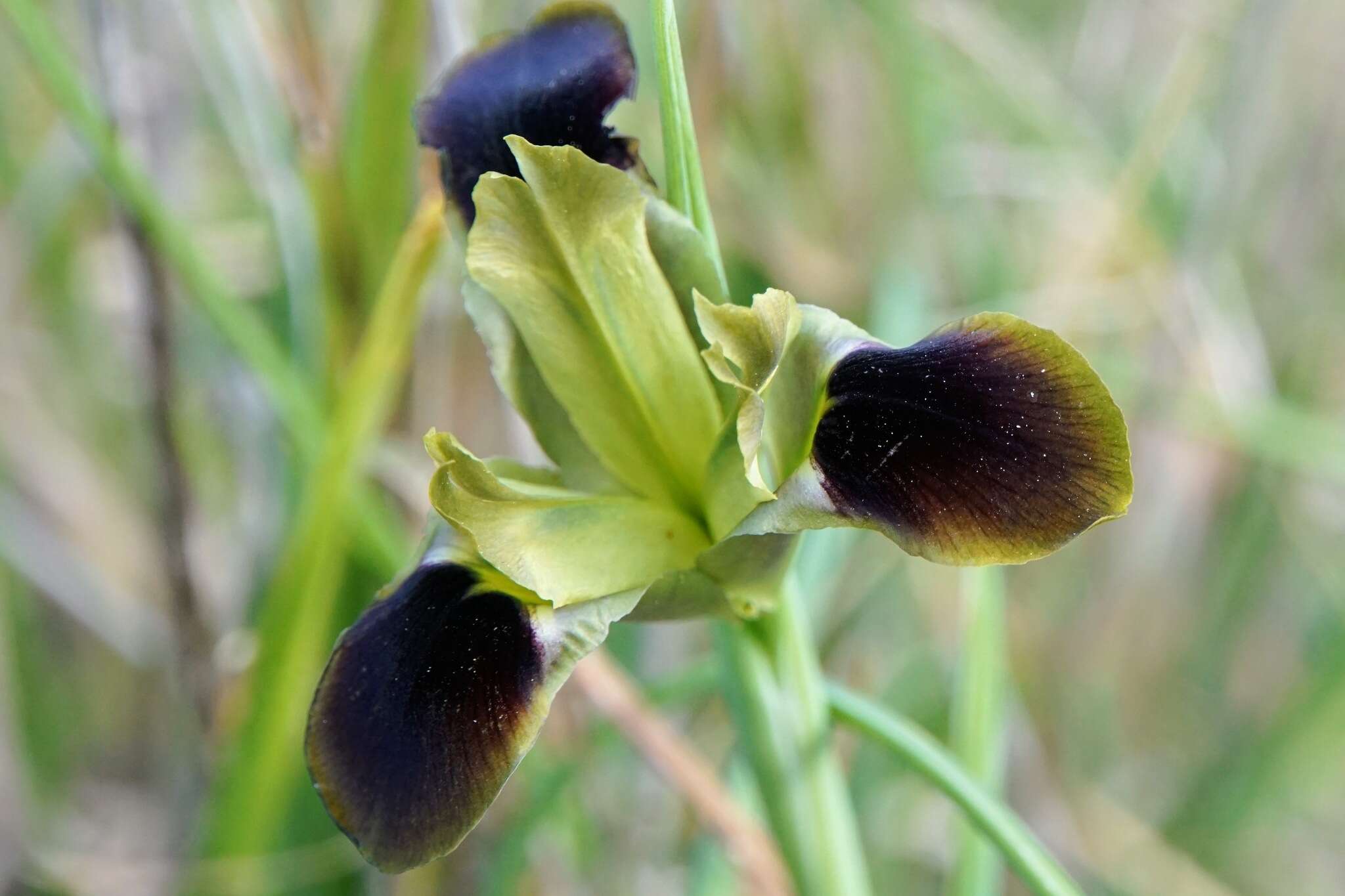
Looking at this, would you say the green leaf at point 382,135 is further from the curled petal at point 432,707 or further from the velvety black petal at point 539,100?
the curled petal at point 432,707

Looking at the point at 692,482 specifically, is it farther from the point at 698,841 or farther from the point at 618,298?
the point at 698,841

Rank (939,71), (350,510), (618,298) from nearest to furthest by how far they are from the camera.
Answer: (618,298)
(350,510)
(939,71)

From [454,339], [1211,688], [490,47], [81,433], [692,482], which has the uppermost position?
[490,47]

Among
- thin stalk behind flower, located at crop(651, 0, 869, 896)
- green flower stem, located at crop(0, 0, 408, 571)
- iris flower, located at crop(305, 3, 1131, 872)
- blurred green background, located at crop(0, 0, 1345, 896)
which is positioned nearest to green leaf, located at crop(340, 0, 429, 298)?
blurred green background, located at crop(0, 0, 1345, 896)

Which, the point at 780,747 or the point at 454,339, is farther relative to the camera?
the point at 454,339

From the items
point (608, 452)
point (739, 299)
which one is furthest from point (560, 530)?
point (739, 299)

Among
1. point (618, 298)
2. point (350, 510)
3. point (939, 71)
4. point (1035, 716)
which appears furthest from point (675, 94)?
point (1035, 716)

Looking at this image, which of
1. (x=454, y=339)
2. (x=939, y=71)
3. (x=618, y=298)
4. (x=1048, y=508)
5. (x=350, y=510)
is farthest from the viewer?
(x=939, y=71)

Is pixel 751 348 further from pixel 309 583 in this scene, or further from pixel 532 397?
pixel 309 583
